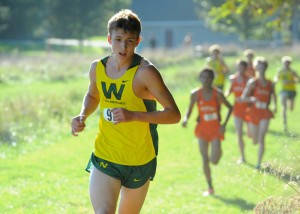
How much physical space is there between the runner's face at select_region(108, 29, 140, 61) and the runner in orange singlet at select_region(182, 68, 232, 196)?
16.6 feet

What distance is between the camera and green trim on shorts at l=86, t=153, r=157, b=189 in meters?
5.79

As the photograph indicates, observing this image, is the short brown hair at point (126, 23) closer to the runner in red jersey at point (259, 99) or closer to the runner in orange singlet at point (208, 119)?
the runner in orange singlet at point (208, 119)

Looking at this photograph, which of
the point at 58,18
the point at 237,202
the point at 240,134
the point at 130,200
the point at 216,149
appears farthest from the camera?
the point at 58,18

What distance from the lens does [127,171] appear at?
5820mm

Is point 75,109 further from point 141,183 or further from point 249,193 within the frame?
point 141,183

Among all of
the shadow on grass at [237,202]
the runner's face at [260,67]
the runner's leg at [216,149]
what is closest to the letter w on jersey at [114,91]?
the shadow on grass at [237,202]

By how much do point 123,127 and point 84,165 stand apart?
741cm

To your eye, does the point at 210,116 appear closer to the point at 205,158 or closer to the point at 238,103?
the point at 205,158

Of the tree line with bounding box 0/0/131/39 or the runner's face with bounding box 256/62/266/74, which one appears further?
the tree line with bounding box 0/0/131/39

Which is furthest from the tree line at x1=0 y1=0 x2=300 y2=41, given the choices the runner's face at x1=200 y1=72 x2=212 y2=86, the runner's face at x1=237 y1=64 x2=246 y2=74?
the runner's face at x1=200 y1=72 x2=212 y2=86

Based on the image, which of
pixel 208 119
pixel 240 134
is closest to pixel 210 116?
pixel 208 119

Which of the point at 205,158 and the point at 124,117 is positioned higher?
the point at 124,117

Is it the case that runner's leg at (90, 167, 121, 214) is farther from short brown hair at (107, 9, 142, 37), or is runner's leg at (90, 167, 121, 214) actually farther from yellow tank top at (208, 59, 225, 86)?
yellow tank top at (208, 59, 225, 86)

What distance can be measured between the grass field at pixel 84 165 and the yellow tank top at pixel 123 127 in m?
1.00
